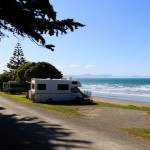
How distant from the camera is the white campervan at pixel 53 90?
36469 mm

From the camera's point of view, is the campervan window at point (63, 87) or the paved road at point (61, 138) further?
the campervan window at point (63, 87)

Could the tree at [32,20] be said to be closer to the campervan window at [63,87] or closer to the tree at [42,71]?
the campervan window at [63,87]

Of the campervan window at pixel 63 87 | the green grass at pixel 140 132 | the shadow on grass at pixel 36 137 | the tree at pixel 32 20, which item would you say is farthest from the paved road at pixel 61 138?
the campervan window at pixel 63 87

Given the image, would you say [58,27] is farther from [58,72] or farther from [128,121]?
[58,72]

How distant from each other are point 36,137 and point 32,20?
5.16 metres

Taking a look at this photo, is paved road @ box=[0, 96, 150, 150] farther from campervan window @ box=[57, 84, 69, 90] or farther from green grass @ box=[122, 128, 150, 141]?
campervan window @ box=[57, 84, 69, 90]

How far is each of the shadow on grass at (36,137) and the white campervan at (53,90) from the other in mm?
18221

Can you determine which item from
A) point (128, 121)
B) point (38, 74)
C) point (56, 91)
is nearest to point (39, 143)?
point (128, 121)

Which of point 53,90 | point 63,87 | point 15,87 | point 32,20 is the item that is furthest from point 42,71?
point 32,20

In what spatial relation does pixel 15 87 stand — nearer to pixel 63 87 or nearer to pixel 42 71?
pixel 42 71

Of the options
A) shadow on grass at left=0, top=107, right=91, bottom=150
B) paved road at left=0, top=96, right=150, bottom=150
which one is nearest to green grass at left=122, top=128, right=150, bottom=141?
paved road at left=0, top=96, right=150, bottom=150

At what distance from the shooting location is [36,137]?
1385cm

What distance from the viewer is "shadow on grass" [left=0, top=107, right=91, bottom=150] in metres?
11.9

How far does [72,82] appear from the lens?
38.5 meters
